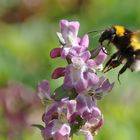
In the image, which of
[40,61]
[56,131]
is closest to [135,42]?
[56,131]

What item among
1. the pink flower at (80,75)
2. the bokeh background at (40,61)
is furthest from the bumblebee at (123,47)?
the bokeh background at (40,61)

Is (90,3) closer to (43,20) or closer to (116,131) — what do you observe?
(43,20)

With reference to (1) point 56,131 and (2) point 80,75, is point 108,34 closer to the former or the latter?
(2) point 80,75

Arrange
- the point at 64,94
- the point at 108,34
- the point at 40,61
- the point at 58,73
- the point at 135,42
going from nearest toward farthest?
the point at 64,94 < the point at 58,73 < the point at 135,42 < the point at 108,34 < the point at 40,61

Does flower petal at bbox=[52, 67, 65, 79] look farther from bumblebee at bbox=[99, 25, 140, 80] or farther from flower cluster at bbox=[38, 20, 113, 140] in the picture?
bumblebee at bbox=[99, 25, 140, 80]

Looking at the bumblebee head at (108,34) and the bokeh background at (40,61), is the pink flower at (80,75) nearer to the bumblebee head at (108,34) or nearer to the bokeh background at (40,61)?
the bumblebee head at (108,34)

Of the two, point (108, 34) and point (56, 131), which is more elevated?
point (108, 34)
